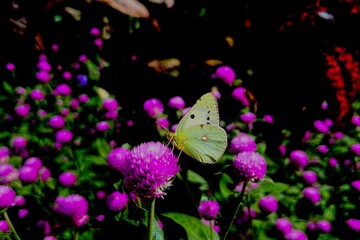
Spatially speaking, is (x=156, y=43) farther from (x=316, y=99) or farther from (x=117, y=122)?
(x=316, y=99)

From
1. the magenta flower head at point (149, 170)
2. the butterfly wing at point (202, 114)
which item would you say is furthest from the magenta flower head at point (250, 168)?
the magenta flower head at point (149, 170)

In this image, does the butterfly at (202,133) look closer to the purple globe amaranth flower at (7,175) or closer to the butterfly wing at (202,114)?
the butterfly wing at (202,114)

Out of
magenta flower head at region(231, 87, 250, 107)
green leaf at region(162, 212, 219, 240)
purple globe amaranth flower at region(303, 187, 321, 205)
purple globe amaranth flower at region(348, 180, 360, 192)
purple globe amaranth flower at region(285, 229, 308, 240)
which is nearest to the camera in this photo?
green leaf at region(162, 212, 219, 240)

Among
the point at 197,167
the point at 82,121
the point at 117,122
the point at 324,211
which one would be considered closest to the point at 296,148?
the point at 324,211

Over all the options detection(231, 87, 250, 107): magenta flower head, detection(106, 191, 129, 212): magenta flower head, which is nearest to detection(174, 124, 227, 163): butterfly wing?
detection(106, 191, 129, 212): magenta flower head

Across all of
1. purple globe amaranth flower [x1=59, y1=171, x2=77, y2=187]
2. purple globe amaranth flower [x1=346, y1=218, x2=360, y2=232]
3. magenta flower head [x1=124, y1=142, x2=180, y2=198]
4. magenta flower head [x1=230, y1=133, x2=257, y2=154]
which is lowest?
purple globe amaranth flower [x1=59, y1=171, x2=77, y2=187]

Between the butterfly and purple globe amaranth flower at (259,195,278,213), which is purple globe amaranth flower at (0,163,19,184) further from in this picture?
purple globe amaranth flower at (259,195,278,213)

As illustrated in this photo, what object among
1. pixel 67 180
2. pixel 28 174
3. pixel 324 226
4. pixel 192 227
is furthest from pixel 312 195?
pixel 28 174
